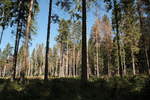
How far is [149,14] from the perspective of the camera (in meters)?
20.0

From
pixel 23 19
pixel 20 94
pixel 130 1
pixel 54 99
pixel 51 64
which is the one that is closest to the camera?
pixel 54 99

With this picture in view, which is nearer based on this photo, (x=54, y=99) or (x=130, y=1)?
(x=54, y=99)

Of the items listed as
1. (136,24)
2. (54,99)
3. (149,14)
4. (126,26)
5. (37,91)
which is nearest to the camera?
(54,99)

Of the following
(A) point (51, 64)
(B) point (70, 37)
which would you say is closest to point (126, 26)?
(B) point (70, 37)

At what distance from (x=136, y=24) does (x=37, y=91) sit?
86.8ft

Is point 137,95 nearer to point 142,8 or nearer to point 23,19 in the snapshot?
point 142,8

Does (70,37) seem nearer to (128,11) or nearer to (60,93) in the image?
(128,11)

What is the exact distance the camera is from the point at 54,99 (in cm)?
762

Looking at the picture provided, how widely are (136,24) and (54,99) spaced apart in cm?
2691

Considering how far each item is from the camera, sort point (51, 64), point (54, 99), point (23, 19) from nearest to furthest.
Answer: point (54, 99) → point (23, 19) → point (51, 64)

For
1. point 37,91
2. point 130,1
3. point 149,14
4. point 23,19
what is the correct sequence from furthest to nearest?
point 23,19 < point 149,14 < point 130,1 < point 37,91

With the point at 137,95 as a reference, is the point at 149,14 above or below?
above

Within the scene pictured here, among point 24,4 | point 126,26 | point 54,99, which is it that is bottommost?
point 54,99

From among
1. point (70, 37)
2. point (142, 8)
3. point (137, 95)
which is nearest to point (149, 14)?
point (142, 8)
